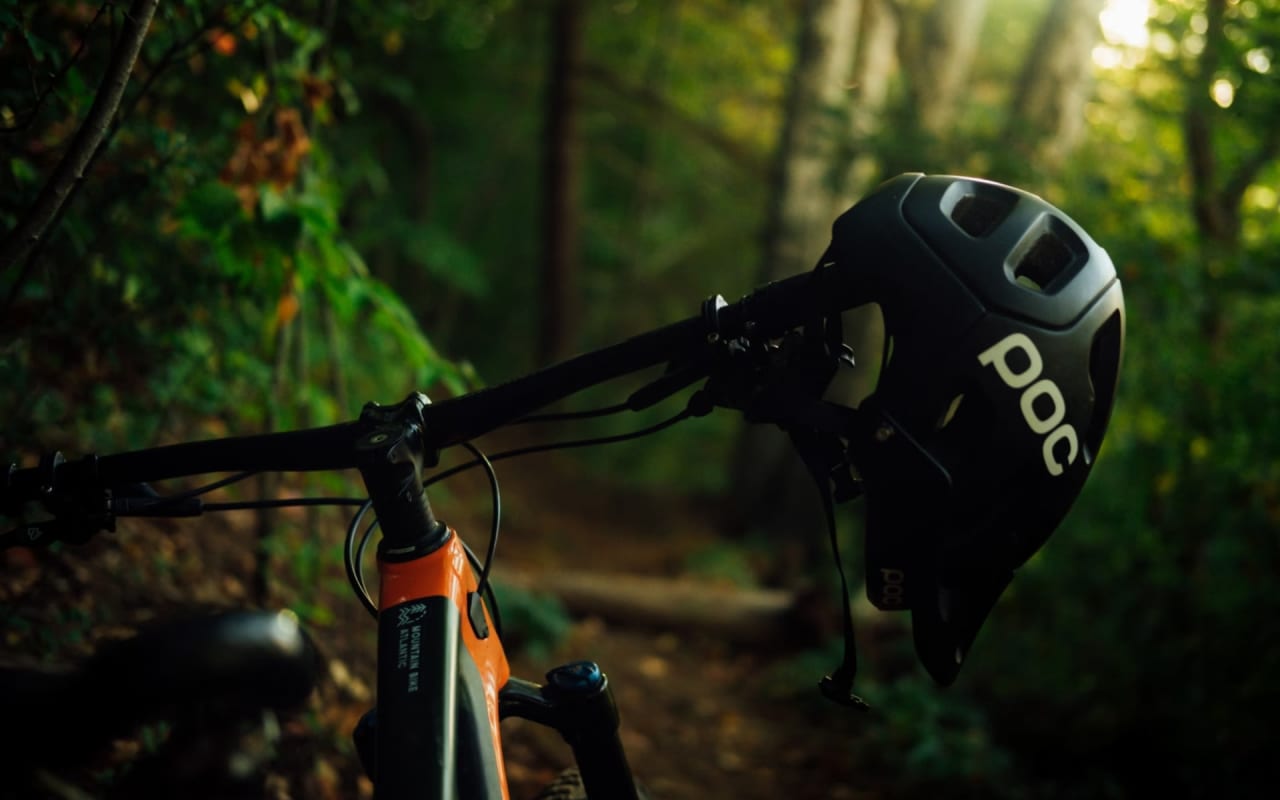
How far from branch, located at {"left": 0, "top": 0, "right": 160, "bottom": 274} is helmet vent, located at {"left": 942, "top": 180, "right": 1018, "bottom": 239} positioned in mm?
1583

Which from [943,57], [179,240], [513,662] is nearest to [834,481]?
[179,240]

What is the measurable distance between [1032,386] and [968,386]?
0.09m

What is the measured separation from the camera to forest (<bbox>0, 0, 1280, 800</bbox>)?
2.99 meters

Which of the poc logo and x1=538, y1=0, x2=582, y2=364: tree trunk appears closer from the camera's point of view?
the poc logo

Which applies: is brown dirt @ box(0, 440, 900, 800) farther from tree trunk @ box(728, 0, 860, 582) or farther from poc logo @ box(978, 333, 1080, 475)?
tree trunk @ box(728, 0, 860, 582)

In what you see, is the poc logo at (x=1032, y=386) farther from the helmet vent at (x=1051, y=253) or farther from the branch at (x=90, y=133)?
the branch at (x=90, y=133)

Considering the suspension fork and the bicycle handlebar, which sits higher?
the bicycle handlebar

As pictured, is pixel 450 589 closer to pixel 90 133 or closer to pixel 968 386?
pixel 968 386

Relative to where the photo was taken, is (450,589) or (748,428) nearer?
(450,589)

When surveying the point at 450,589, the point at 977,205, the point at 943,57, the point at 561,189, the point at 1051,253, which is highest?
the point at 561,189

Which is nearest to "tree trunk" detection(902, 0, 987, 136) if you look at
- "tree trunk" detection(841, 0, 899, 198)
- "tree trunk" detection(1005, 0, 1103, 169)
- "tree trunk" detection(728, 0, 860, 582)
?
"tree trunk" detection(841, 0, 899, 198)

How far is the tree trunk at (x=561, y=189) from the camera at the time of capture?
497 inches

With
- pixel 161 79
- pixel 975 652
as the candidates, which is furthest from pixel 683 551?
pixel 161 79

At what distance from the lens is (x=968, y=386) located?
141cm
